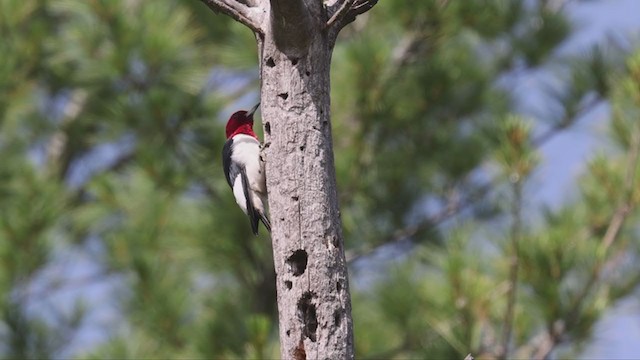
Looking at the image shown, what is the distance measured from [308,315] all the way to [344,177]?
206cm

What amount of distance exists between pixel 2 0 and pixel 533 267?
2.81 meters

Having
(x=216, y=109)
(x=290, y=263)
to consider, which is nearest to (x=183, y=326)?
(x=216, y=109)

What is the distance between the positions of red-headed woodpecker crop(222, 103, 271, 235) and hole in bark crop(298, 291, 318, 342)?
3.59ft

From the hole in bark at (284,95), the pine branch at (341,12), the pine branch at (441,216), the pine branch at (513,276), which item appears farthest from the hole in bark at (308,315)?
the pine branch at (441,216)

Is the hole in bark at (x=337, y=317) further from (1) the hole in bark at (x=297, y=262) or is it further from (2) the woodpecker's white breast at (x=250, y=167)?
(2) the woodpecker's white breast at (x=250, y=167)

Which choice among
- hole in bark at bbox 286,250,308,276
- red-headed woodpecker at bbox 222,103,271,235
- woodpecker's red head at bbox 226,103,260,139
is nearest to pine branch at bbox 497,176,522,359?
red-headed woodpecker at bbox 222,103,271,235

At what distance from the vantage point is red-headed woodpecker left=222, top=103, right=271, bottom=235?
351 cm

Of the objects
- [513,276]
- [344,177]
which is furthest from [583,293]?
[344,177]

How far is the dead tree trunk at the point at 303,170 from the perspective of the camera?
93.8 inches

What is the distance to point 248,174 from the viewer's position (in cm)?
353

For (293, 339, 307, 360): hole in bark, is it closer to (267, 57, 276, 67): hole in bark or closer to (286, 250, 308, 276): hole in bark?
(286, 250, 308, 276): hole in bark

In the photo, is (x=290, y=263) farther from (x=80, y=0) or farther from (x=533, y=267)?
(x=80, y=0)

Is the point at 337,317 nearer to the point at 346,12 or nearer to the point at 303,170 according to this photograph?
the point at 303,170

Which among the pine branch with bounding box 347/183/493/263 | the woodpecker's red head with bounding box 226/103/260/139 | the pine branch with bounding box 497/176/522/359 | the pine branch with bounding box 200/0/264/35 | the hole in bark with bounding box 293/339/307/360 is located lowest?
the hole in bark with bounding box 293/339/307/360
